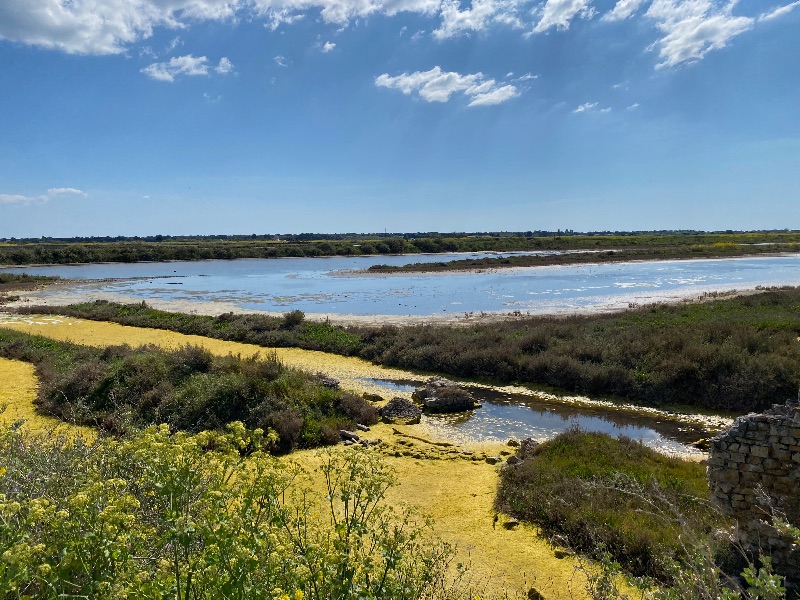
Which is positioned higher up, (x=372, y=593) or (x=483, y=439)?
(x=372, y=593)

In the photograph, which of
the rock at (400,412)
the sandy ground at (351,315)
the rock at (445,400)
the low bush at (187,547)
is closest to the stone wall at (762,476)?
the low bush at (187,547)

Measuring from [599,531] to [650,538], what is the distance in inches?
26.4

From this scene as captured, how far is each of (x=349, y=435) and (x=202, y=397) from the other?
3.87 meters

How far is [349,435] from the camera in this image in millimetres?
12578

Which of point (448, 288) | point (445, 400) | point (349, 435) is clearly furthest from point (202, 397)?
point (448, 288)

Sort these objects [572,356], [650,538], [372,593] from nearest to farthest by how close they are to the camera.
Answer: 1. [372,593]
2. [650,538]
3. [572,356]

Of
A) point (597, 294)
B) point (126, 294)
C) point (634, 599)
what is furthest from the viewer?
point (126, 294)

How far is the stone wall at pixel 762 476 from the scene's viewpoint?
6.48m

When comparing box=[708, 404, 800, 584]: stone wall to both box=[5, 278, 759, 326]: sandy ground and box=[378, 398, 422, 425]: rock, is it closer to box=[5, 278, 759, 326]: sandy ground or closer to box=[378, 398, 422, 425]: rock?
box=[378, 398, 422, 425]: rock

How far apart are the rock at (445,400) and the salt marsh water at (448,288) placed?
15.6 m

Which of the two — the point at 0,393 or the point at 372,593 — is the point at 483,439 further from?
the point at 0,393

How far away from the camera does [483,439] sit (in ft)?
42.2

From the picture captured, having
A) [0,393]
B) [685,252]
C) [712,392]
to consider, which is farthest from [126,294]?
[685,252]

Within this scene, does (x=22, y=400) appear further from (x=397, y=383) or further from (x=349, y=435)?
(x=397, y=383)
